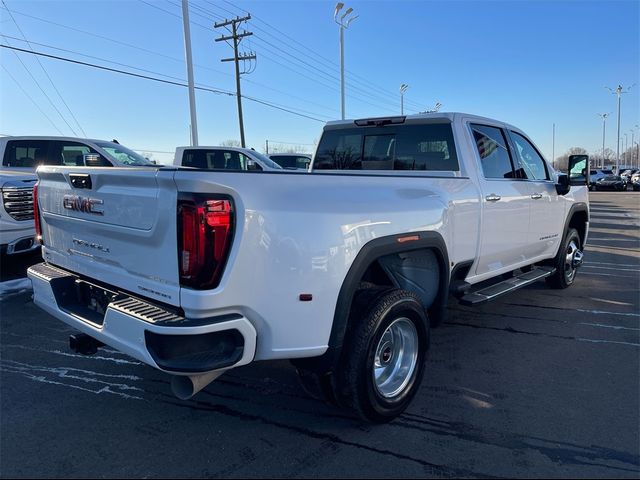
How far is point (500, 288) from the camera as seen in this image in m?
4.70

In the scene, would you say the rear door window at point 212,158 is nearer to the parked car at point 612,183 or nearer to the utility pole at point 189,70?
the utility pole at point 189,70

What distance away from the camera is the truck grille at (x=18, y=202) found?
262 inches

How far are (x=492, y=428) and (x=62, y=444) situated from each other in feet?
8.91

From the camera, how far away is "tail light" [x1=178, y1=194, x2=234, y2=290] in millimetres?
2314

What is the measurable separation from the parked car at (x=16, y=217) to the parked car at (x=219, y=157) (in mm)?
6459

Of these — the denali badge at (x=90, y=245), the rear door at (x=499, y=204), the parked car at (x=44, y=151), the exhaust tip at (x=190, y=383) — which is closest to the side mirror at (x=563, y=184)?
the rear door at (x=499, y=204)

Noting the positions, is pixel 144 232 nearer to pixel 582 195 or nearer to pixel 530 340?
pixel 530 340

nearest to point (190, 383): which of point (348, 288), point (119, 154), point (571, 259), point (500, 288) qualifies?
point (348, 288)

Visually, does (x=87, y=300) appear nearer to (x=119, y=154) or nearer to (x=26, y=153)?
(x=119, y=154)

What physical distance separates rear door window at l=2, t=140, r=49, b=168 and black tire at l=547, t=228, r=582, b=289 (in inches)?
371

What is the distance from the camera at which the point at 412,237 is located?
3.28 meters

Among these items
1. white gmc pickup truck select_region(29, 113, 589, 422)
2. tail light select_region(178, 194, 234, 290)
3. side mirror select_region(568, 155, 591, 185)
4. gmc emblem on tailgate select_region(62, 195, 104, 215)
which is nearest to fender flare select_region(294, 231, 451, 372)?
white gmc pickup truck select_region(29, 113, 589, 422)

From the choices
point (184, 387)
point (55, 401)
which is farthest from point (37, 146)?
point (184, 387)

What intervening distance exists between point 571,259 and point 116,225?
20.0ft
